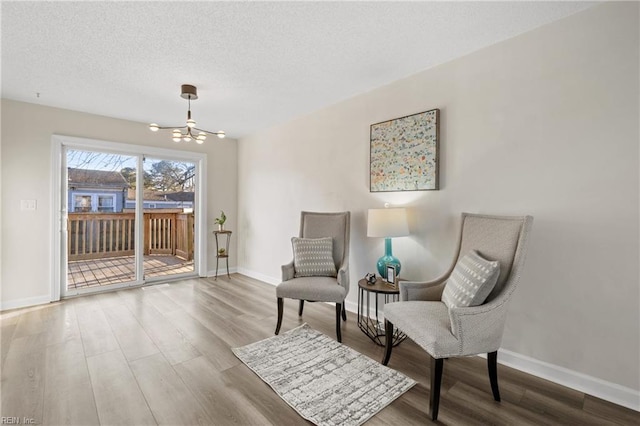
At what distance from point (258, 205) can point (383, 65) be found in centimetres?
294

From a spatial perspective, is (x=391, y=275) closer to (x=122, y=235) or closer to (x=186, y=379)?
(x=186, y=379)

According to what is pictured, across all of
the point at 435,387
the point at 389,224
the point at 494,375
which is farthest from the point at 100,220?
the point at 494,375

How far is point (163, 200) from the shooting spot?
460 centimetres

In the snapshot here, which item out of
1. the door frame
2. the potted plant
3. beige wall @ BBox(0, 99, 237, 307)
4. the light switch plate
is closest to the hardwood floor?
beige wall @ BBox(0, 99, 237, 307)

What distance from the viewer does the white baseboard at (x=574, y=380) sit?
1719 mm

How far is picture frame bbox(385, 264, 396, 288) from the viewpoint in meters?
2.52

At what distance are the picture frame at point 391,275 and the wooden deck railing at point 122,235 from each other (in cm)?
369

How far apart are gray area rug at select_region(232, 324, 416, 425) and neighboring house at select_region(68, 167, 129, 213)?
3152 millimetres

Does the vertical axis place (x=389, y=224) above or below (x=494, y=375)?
above

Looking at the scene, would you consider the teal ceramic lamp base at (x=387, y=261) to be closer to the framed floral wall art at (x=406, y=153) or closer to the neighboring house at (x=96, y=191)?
the framed floral wall art at (x=406, y=153)

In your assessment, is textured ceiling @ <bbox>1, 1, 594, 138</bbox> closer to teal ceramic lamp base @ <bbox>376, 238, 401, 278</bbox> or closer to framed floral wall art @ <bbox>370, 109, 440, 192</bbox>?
framed floral wall art @ <bbox>370, 109, 440, 192</bbox>

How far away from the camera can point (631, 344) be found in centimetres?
172

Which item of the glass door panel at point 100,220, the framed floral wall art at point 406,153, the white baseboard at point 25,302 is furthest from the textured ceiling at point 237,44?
the white baseboard at point 25,302

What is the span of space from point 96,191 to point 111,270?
3.86 feet
